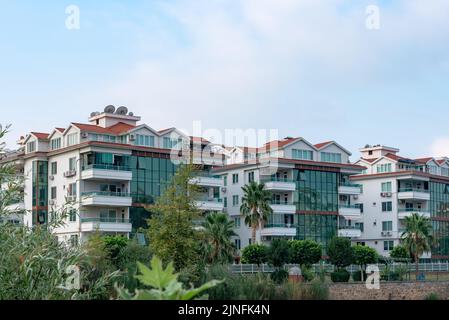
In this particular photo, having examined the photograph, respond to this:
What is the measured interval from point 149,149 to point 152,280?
195 ft

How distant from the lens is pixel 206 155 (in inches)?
2763

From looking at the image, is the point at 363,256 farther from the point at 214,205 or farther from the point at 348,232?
the point at 214,205

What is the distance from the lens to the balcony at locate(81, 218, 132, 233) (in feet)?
197

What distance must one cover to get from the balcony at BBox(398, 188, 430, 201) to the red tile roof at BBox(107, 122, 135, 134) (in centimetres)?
3271

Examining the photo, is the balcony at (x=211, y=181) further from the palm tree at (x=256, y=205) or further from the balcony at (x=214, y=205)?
the palm tree at (x=256, y=205)

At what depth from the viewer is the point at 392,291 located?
47.2 metres

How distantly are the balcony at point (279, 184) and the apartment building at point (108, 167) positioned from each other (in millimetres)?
4687

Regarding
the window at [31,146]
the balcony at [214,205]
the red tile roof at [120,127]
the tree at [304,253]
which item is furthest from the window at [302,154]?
the window at [31,146]

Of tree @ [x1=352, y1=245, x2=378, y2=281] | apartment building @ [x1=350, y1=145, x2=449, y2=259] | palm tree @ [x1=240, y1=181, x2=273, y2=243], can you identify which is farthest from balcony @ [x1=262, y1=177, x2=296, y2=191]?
apartment building @ [x1=350, y1=145, x2=449, y2=259]

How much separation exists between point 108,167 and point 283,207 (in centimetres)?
1808
